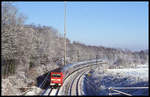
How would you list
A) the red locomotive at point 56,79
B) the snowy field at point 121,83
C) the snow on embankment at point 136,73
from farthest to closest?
the red locomotive at point 56,79 → the snow on embankment at point 136,73 → the snowy field at point 121,83

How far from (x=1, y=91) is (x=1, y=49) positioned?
6422 millimetres

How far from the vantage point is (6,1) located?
26.5 metres

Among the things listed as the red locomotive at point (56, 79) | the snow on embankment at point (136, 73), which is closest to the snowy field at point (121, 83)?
the snow on embankment at point (136, 73)

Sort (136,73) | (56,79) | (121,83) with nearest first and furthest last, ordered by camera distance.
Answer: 1. (121,83)
2. (136,73)
3. (56,79)

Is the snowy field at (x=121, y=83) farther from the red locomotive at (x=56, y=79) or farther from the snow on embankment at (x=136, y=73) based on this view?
the red locomotive at (x=56, y=79)

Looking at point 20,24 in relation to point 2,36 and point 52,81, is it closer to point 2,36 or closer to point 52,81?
point 2,36

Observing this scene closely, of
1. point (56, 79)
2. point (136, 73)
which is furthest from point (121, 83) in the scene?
point (56, 79)

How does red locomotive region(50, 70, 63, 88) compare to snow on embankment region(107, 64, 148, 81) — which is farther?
red locomotive region(50, 70, 63, 88)

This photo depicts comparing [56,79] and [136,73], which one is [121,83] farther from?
[56,79]

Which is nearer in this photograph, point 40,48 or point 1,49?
point 1,49

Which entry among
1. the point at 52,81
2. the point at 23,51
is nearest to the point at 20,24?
the point at 23,51

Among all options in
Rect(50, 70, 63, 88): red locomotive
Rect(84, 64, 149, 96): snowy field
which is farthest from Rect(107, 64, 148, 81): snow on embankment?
Rect(50, 70, 63, 88): red locomotive

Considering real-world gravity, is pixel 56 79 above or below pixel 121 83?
below

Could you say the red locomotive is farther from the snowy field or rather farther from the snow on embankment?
the snow on embankment
